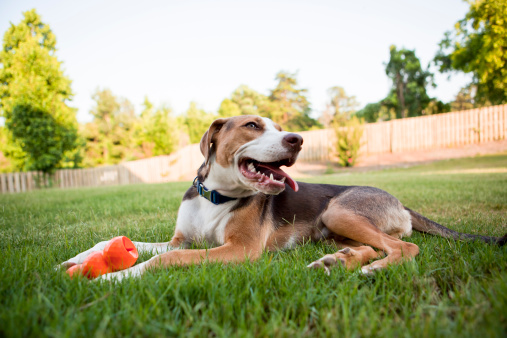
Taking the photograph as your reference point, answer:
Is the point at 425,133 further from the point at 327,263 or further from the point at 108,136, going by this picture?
the point at 108,136

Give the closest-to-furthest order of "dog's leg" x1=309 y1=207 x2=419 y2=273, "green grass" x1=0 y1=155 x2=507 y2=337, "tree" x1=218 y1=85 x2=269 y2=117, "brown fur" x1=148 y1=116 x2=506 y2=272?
1. "green grass" x1=0 y1=155 x2=507 y2=337
2. "dog's leg" x1=309 y1=207 x2=419 y2=273
3. "brown fur" x1=148 y1=116 x2=506 y2=272
4. "tree" x1=218 y1=85 x2=269 y2=117

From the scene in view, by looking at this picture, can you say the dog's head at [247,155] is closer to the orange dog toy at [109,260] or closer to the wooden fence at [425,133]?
the orange dog toy at [109,260]

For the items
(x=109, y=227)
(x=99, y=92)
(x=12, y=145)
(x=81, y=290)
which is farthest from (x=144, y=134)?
(x=81, y=290)

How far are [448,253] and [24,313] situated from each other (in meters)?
2.98

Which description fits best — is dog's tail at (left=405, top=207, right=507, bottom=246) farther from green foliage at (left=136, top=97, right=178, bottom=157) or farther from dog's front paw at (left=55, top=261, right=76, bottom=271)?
green foliage at (left=136, top=97, right=178, bottom=157)

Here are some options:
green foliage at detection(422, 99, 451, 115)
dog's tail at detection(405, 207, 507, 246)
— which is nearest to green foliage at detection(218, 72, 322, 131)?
green foliage at detection(422, 99, 451, 115)

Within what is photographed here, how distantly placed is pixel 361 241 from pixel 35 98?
78.4ft

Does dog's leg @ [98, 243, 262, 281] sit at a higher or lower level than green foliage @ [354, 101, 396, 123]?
lower

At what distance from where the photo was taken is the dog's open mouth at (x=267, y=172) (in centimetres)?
280

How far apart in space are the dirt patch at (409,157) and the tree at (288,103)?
21.9 metres

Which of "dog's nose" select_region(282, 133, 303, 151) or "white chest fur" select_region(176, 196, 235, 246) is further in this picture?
"white chest fur" select_region(176, 196, 235, 246)

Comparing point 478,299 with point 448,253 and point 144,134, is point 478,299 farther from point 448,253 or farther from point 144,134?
point 144,134

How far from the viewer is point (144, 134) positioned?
3177cm

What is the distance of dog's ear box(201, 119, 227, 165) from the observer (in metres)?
3.16
